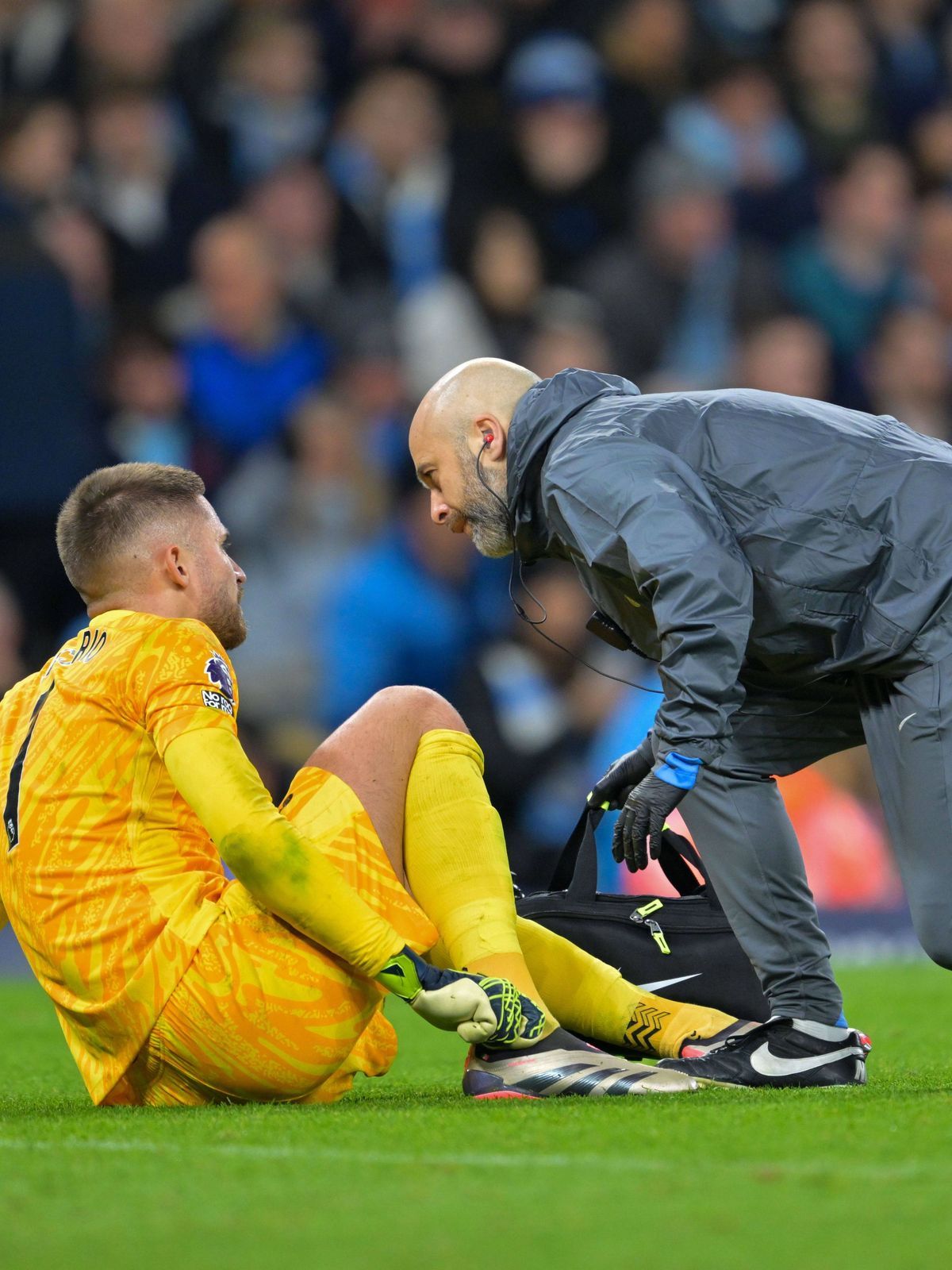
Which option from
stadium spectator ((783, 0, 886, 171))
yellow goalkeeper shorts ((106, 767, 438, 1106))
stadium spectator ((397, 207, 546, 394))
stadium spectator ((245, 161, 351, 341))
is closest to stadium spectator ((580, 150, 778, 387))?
stadium spectator ((397, 207, 546, 394))

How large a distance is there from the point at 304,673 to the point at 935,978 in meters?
3.09

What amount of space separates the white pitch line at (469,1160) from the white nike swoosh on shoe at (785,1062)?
3.63ft

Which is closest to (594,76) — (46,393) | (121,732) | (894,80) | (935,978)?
(894,80)

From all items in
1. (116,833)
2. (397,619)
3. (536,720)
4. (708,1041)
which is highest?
(116,833)

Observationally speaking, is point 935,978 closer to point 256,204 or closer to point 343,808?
point 343,808

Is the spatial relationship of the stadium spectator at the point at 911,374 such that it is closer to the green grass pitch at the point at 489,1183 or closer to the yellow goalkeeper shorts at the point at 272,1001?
the green grass pitch at the point at 489,1183

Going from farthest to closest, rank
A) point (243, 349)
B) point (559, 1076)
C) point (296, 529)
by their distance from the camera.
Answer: point (243, 349) → point (296, 529) → point (559, 1076)

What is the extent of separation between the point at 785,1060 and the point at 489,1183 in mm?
1380

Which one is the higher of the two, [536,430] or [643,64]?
[643,64]

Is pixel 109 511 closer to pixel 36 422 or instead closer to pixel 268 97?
pixel 36 422

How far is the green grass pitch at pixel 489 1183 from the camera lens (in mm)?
1980

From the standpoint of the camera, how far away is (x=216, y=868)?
3264 millimetres

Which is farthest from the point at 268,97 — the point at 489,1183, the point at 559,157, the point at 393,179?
the point at 489,1183

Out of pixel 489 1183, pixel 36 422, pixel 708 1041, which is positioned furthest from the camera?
pixel 36 422
